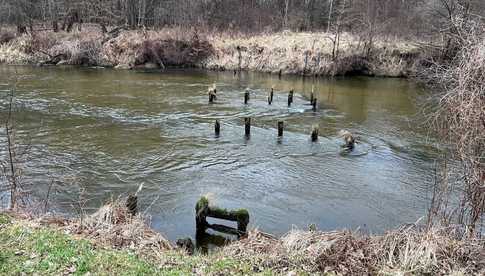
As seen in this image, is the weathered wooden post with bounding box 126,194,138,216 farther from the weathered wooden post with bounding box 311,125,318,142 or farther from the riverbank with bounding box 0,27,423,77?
the riverbank with bounding box 0,27,423,77

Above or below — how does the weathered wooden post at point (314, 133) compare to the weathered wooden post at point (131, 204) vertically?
above

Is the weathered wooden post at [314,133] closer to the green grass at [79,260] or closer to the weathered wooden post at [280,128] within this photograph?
the weathered wooden post at [280,128]

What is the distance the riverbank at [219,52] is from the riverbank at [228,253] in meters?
30.9

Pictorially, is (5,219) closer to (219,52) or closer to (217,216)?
(217,216)

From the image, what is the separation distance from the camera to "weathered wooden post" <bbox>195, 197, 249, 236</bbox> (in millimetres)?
10695

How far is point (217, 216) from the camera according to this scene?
438 inches

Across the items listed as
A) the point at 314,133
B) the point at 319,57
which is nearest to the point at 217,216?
the point at 314,133

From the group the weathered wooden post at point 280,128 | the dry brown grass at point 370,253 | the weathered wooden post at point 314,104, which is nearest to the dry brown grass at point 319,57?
the weathered wooden post at point 314,104

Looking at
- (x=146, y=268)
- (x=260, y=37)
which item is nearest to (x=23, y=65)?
(x=260, y=37)

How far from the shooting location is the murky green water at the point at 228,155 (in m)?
13.0

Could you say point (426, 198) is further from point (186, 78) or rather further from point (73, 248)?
point (186, 78)

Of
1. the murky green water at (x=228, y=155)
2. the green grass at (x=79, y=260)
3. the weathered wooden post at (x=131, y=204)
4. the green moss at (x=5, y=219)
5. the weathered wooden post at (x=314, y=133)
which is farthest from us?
the weathered wooden post at (x=314, y=133)

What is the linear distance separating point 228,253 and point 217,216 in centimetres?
251

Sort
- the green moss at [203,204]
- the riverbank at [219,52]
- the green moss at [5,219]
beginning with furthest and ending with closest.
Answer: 1. the riverbank at [219,52]
2. the green moss at [203,204]
3. the green moss at [5,219]
